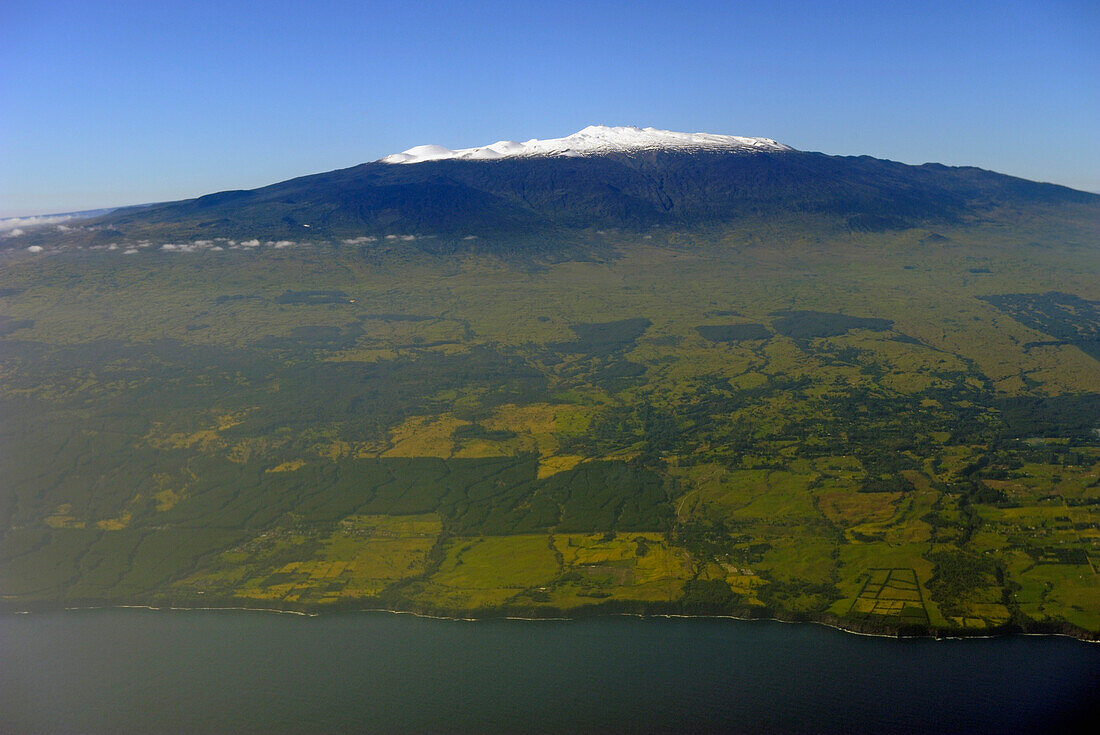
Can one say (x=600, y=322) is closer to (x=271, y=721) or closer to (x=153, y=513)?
(x=153, y=513)

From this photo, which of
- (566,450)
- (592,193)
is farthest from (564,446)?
(592,193)

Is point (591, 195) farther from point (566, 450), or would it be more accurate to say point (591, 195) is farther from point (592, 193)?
point (566, 450)

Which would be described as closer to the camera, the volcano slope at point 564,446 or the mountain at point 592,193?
the volcano slope at point 564,446

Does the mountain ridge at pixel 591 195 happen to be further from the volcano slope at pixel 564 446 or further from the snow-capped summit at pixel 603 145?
the volcano slope at pixel 564 446

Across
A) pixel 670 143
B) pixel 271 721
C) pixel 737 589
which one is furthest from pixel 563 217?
pixel 271 721

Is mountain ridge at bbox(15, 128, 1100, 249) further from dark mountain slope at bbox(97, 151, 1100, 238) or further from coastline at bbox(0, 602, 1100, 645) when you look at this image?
coastline at bbox(0, 602, 1100, 645)

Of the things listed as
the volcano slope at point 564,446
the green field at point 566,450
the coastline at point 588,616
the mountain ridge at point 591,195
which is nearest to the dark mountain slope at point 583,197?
the mountain ridge at point 591,195
